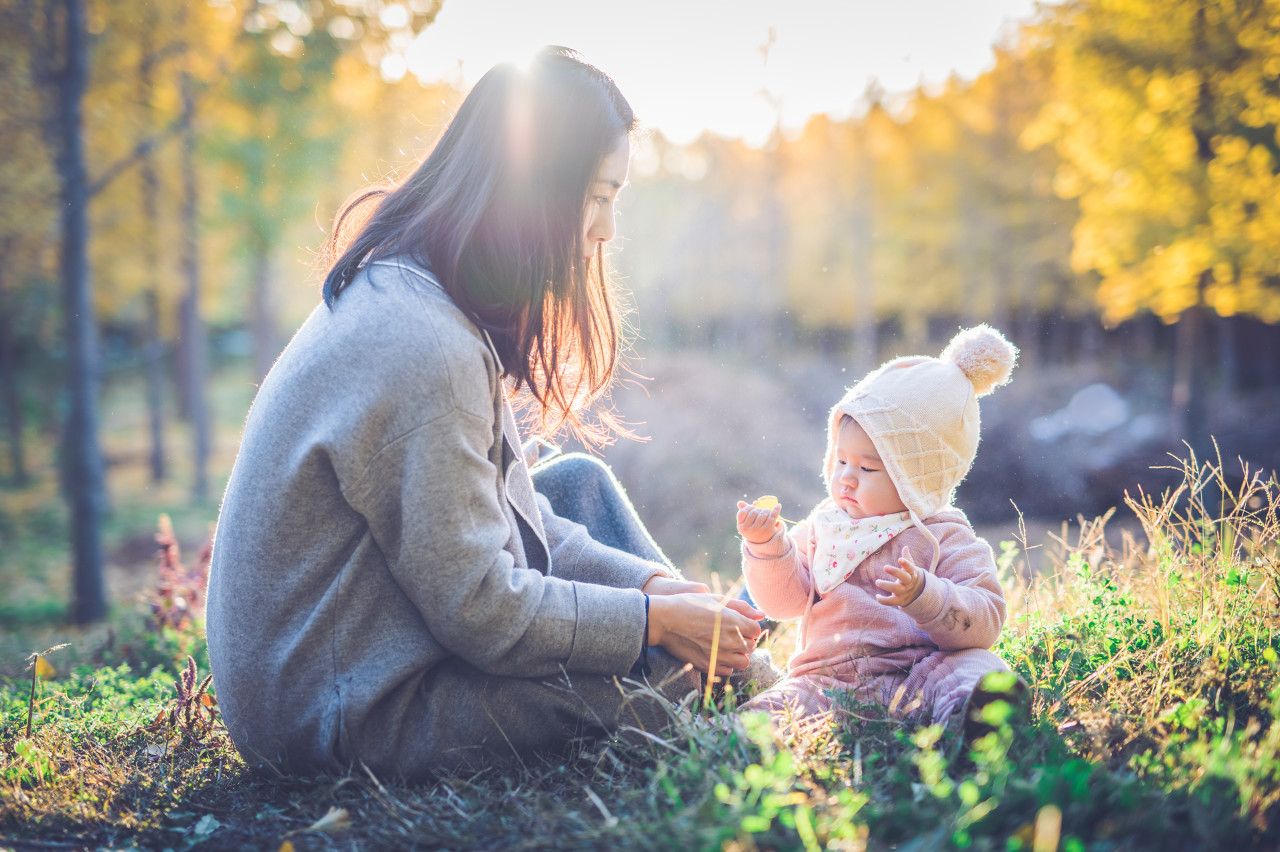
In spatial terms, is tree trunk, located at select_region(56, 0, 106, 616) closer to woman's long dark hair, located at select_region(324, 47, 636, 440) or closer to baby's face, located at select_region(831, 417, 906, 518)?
woman's long dark hair, located at select_region(324, 47, 636, 440)

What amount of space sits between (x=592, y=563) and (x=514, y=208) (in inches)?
37.5

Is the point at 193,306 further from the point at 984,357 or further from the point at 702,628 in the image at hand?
the point at 984,357

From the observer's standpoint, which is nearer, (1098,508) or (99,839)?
(99,839)

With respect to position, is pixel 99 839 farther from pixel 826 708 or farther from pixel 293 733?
pixel 826 708

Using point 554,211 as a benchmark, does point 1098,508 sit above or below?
below

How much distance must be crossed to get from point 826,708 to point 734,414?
30.5ft

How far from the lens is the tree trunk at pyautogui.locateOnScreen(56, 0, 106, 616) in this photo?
6.10 metres

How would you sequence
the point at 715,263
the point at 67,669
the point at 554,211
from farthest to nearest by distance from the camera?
the point at 715,263 → the point at 67,669 → the point at 554,211

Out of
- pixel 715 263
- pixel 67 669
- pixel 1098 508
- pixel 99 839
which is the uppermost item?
pixel 715 263

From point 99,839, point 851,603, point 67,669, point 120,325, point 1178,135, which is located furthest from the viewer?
point 120,325

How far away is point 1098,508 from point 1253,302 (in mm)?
2926

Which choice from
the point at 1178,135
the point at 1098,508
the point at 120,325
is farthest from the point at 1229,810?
the point at 120,325

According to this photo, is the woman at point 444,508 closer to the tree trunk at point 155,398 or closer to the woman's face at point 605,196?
the woman's face at point 605,196

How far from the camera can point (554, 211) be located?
2.00 metres
